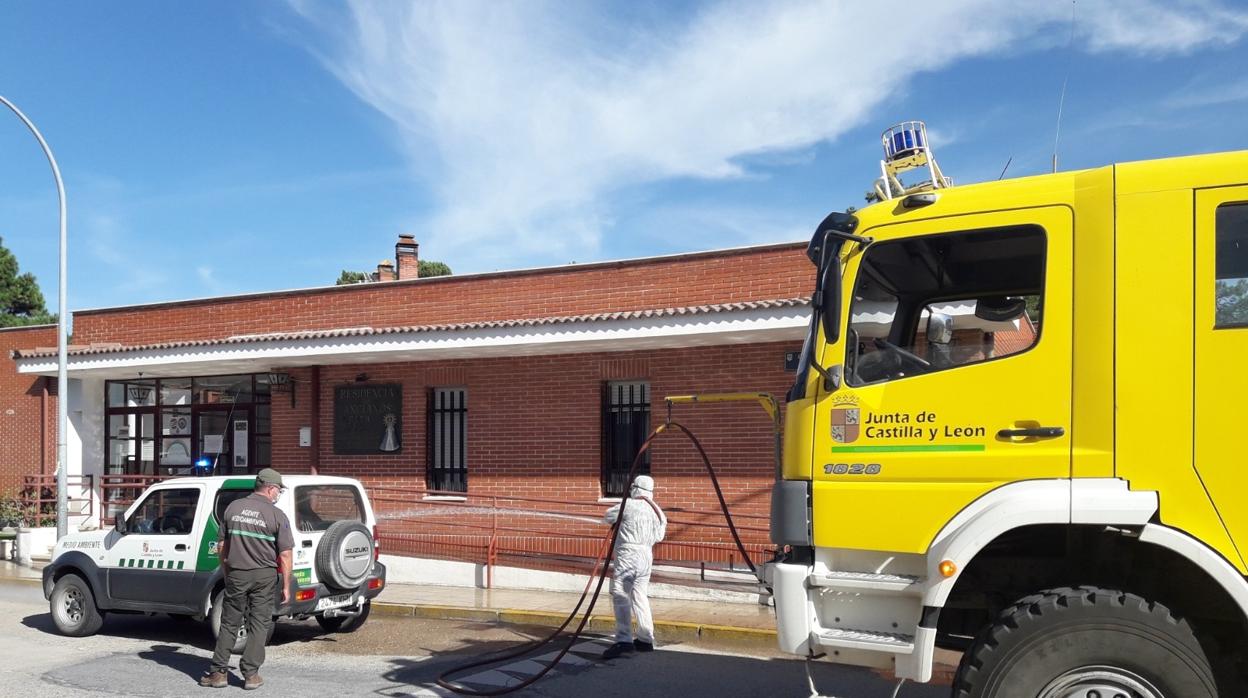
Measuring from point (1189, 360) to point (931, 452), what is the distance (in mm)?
1164

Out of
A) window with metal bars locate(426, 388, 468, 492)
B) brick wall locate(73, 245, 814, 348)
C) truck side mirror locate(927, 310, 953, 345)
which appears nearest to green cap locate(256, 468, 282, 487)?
truck side mirror locate(927, 310, 953, 345)

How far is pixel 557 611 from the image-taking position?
1112cm

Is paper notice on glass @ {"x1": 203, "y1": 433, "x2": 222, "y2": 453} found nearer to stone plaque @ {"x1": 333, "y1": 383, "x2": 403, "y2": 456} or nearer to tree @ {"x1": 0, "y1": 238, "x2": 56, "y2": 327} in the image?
stone plaque @ {"x1": 333, "y1": 383, "x2": 403, "y2": 456}

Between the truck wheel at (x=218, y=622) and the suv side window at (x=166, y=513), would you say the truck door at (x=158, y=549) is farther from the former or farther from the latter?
the truck wheel at (x=218, y=622)

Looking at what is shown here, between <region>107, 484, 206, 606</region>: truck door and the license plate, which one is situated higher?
<region>107, 484, 206, 606</region>: truck door

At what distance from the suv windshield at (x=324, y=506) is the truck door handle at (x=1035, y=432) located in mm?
6624

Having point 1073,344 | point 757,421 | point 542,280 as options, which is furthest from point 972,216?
point 542,280

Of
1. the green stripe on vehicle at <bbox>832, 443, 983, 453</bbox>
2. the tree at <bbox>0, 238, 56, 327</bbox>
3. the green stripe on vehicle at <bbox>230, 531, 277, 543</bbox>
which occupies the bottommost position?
the green stripe on vehicle at <bbox>230, 531, 277, 543</bbox>

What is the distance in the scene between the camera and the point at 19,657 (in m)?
9.13

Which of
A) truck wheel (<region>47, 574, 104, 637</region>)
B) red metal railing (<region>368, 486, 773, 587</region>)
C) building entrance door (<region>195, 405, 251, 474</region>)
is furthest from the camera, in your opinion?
building entrance door (<region>195, 405, 251, 474</region>)

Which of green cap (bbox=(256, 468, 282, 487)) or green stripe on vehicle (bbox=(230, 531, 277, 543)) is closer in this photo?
green stripe on vehicle (bbox=(230, 531, 277, 543))

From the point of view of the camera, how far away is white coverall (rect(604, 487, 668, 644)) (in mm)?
9016

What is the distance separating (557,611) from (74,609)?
188 inches

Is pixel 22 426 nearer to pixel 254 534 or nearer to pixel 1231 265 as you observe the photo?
pixel 254 534
